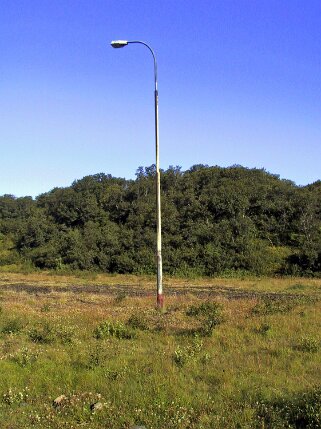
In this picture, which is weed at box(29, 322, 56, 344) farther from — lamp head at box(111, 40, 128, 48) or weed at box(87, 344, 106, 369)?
lamp head at box(111, 40, 128, 48)

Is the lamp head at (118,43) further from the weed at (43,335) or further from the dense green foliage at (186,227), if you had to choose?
the dense green foliage at (186,227)

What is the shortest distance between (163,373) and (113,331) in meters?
3.52

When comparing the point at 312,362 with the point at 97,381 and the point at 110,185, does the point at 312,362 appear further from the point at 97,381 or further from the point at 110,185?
the point at 110,185

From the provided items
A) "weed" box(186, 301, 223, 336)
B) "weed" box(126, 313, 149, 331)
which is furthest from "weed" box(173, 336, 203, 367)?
"weed" box(126, 313, 149, 331)

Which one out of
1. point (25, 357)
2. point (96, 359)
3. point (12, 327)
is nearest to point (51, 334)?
point (12, 327)

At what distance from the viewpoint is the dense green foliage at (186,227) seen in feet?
146

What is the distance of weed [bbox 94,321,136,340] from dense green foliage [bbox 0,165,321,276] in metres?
33.7

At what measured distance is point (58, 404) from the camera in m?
5.86

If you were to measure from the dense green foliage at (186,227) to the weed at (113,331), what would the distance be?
33.7 meters

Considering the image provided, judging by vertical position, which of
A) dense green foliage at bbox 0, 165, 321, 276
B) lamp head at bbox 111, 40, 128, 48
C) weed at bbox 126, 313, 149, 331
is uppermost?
lamp head at bbox 111, 40, 128, 48

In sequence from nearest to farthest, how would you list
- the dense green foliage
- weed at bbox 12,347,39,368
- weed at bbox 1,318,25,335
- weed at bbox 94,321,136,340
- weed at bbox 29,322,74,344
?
1. weed at bbox 12,347,39,368
2. weed at bbox 29,322,74,344
3. weed at bbox 94,321,136,340
4. weed at bbox 1,318,25,335
5. the dense green foliage

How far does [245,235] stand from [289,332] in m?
36.3

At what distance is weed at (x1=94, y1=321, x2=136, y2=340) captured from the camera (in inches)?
396

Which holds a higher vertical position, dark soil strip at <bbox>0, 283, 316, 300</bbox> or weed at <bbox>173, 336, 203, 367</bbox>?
weed at <bbox>173, 336, 203, 367</bbox>
